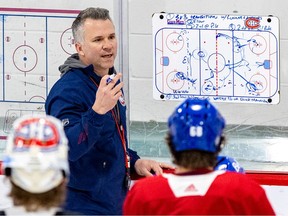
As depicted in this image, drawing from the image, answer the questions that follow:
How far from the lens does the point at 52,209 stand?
231 cm

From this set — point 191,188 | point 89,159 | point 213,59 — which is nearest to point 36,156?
point 191,188

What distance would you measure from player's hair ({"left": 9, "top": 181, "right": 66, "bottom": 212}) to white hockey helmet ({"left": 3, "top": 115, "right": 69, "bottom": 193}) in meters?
0.02

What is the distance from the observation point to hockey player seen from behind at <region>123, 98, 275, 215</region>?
8.32 ft


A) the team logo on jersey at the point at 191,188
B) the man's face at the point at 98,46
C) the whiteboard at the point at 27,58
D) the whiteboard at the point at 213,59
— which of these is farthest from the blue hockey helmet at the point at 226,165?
the whiteboard at the point at 27,58

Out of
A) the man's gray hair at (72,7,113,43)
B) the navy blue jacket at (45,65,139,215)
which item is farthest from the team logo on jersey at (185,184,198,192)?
the man's gray hair at (72,7,113,43)

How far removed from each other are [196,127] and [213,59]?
5.99ft

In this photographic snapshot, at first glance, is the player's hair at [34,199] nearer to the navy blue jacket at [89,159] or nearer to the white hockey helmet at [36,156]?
the white hockey helmet at [36,156]

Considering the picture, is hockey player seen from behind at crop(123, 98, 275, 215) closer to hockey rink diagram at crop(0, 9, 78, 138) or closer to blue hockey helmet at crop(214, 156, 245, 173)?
blue hockey helmet at crop(214, 156, 245, 173)

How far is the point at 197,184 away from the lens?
2.55 m

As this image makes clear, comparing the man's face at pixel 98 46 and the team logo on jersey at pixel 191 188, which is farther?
the man's face at pixel 98 46

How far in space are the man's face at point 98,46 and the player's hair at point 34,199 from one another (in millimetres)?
1549

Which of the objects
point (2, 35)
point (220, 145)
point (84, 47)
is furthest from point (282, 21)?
point (220, 145)

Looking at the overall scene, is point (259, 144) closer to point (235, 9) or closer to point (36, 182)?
point (235, 9)

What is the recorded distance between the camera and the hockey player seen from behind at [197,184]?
2537 millimetres
